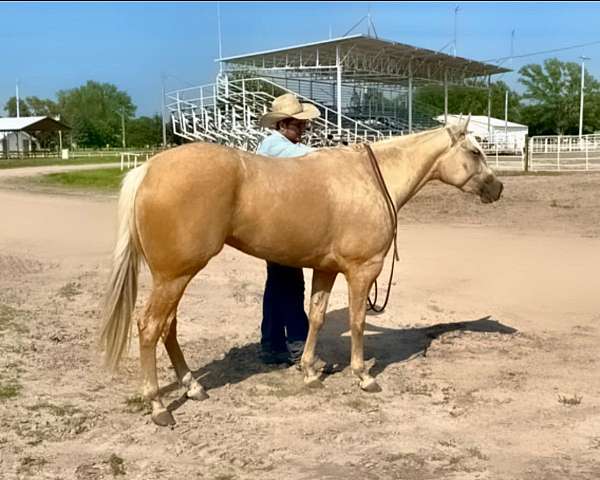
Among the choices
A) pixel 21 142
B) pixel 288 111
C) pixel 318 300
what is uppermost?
pixel 21 142

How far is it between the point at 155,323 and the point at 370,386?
1548mm

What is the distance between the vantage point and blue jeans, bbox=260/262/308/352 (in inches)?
218

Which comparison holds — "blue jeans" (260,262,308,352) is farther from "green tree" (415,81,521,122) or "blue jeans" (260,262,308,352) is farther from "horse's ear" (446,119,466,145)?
"green tree" (415,81,521,122)

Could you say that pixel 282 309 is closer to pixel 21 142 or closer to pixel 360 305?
pixel 360 305

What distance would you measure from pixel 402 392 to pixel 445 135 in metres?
1.93

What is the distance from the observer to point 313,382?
494cm

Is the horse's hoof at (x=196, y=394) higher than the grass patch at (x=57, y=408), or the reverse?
the grass patch at (x=57, y=408)

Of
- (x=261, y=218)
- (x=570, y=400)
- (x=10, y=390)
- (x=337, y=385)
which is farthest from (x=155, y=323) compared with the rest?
(x=570, y=400)

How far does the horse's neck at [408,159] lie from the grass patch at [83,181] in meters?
19.3

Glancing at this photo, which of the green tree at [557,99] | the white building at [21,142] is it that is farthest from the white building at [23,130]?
the green tree at [557,99]

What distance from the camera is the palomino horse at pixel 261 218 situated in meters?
4.18

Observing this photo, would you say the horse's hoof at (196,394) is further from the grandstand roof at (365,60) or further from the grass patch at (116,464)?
the grandstand roof at (365,60)

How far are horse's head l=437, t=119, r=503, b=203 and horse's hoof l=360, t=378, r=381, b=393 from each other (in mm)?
1637

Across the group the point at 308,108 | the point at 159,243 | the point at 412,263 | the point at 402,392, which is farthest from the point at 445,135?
the point at 412,263
